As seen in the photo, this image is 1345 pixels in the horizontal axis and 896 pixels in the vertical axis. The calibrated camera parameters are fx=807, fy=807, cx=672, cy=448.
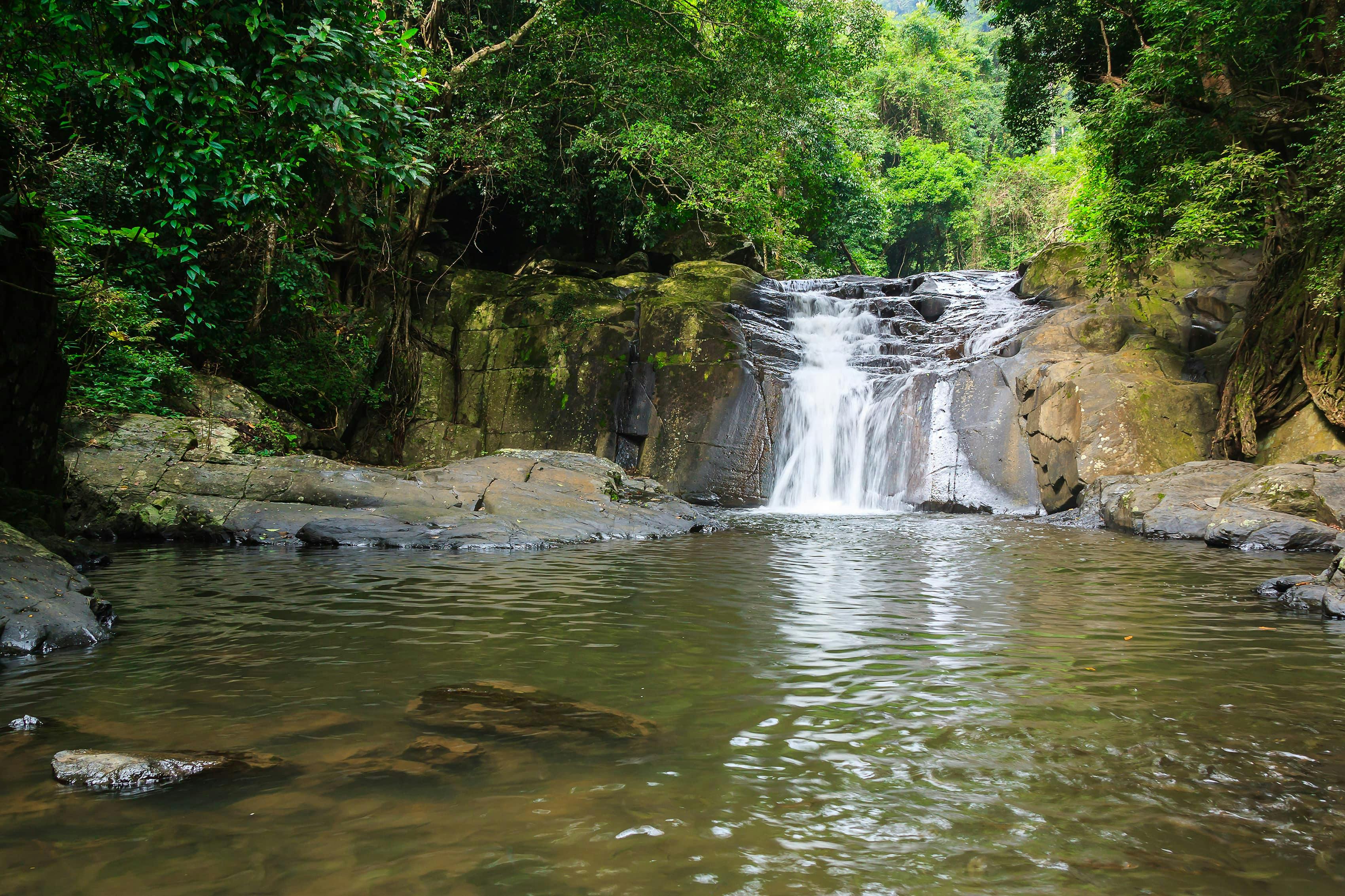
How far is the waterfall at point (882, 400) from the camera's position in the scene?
16.1 metres

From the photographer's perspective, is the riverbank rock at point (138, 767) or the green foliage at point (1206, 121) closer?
the riverbank rock at point (138, 767)

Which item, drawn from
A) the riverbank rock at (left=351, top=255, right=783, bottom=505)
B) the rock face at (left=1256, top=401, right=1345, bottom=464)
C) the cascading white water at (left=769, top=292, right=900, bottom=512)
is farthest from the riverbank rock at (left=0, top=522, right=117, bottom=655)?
the rock face at (left=1256, top=401, right=1345, bottom=464)

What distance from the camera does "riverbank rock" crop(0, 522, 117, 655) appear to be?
469cm

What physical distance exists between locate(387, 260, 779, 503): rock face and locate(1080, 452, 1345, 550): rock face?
692cm

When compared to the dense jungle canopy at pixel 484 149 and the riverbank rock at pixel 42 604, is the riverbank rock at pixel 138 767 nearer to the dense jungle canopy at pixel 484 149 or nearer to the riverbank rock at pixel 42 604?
the riverbank rock at pixel 42 604

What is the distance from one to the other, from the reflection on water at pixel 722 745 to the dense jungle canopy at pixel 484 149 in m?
3.10

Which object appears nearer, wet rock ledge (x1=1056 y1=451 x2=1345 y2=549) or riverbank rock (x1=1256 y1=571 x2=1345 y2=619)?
riverbank rock (x1=1256 y1=571 x2=1345 y2=619)

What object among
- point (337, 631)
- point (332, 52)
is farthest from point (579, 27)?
point (337, 631)

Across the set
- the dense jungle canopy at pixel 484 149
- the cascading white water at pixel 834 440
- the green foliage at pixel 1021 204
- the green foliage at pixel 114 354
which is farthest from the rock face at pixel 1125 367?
the green foliage at pixel 114 354

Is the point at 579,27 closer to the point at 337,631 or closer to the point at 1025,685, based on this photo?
the point at 337,631

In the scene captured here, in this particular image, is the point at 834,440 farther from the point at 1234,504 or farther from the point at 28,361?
the point at 28,361

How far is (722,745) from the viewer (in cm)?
340

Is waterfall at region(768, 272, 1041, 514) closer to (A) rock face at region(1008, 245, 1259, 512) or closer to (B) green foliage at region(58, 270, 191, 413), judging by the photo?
(A) rock face at region(1008, 245, 1259, 512)

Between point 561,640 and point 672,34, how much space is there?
13979mm
